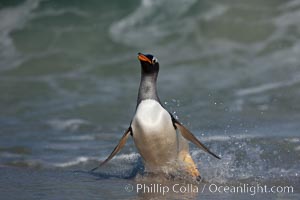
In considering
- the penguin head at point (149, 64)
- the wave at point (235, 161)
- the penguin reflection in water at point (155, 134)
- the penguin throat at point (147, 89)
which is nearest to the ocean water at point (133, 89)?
the wave at point (235, 161)

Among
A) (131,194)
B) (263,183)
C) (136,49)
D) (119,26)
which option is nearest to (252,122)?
(263,183)

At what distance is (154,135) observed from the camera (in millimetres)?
6094

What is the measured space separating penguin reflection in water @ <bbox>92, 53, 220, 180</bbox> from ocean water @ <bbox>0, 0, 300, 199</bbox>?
196mm

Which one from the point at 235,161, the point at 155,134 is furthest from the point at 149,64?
the point at 235,161

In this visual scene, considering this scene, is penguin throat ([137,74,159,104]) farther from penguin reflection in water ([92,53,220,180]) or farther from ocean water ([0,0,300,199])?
ocean water ([0,0,300,199])

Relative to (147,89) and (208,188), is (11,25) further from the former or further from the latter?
(208,188)

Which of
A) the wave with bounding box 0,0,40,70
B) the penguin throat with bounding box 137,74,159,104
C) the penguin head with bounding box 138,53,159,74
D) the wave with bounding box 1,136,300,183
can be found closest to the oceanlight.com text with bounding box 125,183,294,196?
the wave with bounding box 1,136,300,183

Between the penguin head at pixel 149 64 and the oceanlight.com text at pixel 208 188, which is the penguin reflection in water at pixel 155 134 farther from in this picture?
the oceanlight.com text at pixel 208 188

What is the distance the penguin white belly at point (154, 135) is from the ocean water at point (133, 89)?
21cm

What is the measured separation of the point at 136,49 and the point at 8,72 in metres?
2.65

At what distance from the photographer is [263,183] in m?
A: 6.09

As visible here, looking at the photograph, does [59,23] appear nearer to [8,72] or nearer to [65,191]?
[8,72]

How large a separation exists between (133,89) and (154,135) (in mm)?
6885

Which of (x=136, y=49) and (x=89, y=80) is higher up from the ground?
(x=136, y=49)
